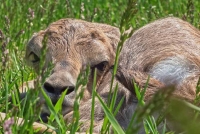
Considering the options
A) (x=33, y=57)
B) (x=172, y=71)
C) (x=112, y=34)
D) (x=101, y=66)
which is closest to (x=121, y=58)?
(x=172, y=71)

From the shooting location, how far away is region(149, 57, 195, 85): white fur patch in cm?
388

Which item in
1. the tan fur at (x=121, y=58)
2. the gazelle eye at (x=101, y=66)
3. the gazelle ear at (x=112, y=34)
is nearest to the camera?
the tan fur at (x=121, y=58)

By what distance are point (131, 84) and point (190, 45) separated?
3.52 feet

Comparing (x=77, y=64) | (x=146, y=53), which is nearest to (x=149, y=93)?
(x=146, y=53)

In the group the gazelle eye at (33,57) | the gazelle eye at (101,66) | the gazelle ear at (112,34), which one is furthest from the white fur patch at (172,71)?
the gazelle eye at (33,57)

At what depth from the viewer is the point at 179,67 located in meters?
3.98

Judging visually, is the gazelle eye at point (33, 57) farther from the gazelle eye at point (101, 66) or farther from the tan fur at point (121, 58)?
the gazelle eye at point (101, 66)

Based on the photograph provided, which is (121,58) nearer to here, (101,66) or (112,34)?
(101,66)

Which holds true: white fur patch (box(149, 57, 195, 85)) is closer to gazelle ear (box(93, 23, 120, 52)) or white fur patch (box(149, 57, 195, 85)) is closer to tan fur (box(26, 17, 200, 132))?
→ tan fur (box(26, 17, 200, 132))

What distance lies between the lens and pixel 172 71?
393 centimetres

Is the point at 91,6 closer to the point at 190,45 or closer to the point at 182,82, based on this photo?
the point at 190,45

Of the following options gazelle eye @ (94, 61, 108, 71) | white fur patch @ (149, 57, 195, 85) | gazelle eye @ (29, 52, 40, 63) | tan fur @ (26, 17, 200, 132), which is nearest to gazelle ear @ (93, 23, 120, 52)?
tan fur @ (26, 17, 200, 132)

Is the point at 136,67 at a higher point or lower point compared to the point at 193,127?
lower

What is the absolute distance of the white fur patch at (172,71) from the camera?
3.88 metres
